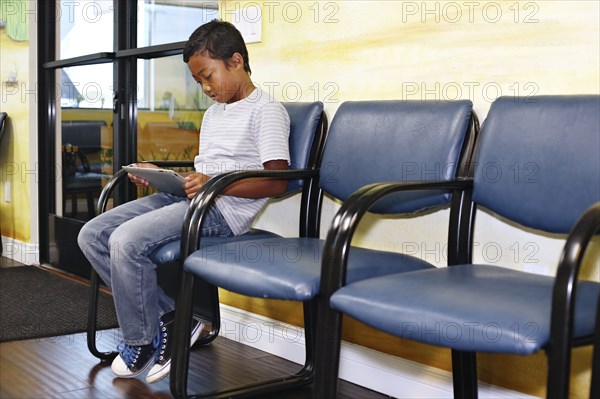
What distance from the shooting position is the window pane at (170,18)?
293 cm

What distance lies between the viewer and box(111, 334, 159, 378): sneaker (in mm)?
2129

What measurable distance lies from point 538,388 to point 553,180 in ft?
1.64

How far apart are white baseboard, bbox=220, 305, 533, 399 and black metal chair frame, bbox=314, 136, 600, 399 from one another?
0.22 metres

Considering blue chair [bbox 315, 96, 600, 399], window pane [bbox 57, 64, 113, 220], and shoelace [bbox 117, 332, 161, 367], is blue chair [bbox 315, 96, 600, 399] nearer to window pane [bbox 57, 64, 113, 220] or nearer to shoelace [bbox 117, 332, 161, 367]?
shoelace [bbox 117, 332, 161, 367]

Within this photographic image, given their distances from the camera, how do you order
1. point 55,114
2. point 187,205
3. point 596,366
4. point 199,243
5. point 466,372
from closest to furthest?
1. point 596,366
2. point 466,372
3. point 199,243
4. point 187,205
5. point 55,114

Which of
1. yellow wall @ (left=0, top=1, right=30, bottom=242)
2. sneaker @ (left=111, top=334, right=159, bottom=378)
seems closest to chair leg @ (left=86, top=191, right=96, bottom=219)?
yellow wall @ (left=0, top=1, right=30, bottom=242)

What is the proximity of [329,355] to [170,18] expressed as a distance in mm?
1961

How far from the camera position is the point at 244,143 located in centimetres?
213

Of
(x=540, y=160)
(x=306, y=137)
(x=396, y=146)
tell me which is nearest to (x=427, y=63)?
(x=396, y=146)

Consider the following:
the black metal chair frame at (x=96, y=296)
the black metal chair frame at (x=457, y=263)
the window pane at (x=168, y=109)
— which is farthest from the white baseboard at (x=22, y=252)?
the black metal chair frame at (x=457, y=263)

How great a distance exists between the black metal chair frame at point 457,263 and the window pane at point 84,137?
2165 mm

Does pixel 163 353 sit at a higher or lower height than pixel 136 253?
lower

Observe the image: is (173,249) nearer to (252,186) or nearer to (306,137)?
(252,186)

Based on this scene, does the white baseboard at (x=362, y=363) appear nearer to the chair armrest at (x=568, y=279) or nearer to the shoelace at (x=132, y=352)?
the shoelace at (x=132, y=352)
